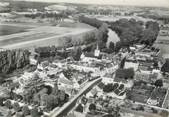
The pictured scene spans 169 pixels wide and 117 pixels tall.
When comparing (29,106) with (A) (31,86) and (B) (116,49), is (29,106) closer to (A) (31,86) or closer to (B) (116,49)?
(A) (31,86)

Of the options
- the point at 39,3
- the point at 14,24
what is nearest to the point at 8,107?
the point at 14,24

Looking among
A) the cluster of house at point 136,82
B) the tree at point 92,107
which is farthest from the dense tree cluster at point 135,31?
the tree at point 92,107

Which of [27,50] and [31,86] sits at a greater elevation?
[27,50]

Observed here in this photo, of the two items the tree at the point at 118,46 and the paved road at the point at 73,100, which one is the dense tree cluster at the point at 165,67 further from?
the paved road at the point at 73,100

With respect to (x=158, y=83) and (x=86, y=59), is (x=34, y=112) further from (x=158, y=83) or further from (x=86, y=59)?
(x=158, y=83)

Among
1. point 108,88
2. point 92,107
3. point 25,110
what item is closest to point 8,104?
point 25,110
